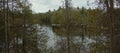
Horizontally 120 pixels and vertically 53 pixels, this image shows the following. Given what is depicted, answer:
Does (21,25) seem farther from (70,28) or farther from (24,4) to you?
(70,28)

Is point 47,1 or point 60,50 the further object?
point 47,1

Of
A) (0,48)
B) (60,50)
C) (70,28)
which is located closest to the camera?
(0,48)

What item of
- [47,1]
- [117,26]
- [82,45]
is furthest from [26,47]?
[47,1]

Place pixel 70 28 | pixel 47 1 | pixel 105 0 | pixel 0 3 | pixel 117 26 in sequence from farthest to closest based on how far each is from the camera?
1. pixel 47 1
2. pixel 70 28
3. pixel 0 3
4. pixel 117 26
5. pixel 105 0

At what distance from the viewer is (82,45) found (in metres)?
24.0

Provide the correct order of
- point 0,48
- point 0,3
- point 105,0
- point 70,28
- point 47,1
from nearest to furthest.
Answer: point 105,0 < point 0,3 < point 0,48 < point 70,28 < point 47,1

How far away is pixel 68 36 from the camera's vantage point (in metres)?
21.4

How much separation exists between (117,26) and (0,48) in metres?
10.2

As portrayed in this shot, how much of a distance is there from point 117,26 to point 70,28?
25.2ft

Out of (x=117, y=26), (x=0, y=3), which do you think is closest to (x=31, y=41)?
(x=0, y=3)

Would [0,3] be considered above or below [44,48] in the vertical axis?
above

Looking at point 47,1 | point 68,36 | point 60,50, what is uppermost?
point 47,1

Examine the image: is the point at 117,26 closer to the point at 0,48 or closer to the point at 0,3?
the point at 0,3

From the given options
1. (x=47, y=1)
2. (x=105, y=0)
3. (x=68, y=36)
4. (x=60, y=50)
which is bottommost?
(x=60, y=50)
